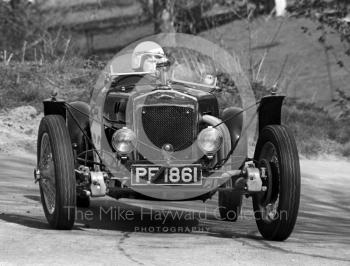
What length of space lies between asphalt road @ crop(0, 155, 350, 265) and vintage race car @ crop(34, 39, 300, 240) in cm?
32

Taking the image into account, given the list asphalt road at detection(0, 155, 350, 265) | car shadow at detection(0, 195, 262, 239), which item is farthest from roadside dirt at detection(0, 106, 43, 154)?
car shadow at detection(0, 195, 262, 239)

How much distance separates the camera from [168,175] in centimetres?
816

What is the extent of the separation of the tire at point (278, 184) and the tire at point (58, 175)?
67.4 inches

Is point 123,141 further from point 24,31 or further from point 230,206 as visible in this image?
point 24,31

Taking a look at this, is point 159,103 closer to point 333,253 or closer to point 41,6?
point 333,253

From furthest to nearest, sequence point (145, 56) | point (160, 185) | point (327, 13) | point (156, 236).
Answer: point (327, 13) → point (145, 56) → point (156, 236) → point (160, 185)

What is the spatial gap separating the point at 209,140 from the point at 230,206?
4.86 ft

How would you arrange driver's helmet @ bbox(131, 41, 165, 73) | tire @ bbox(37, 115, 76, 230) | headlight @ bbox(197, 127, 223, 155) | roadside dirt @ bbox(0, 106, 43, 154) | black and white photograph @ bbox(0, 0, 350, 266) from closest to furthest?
black and white photograph @ bbox(0, 0, 350, 266) → tire @ bbox(37, 115, 76, 230) → headlight @ bbox(197, 127, 223, 155) → driver's helmet @ bbox(131, 41, 165, 73) → roadside dirt @ bbox(0, 106, 43, 154)

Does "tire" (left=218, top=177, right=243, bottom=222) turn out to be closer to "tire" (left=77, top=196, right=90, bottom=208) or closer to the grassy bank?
"tire" (left=77, top=196, right=90, bottom=208)

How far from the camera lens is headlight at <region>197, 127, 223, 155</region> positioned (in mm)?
8539

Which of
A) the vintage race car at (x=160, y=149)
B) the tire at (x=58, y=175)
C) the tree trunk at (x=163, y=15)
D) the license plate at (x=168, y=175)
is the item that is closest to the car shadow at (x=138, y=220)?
the tire at (x=58, y=175)

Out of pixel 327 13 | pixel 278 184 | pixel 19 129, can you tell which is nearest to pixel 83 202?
Result: pixel 278 184

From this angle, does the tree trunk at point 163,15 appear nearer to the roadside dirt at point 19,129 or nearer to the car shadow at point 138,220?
the roadside dirt at point 19,129

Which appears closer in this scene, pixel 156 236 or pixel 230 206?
pixel 156 236
